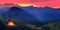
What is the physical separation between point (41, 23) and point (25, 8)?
0.10 m

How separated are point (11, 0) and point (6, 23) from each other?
131 millimetres

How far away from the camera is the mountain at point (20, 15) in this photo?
2.33 feet

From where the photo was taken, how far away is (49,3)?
0.77 m

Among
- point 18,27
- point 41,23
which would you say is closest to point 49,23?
point 41,23

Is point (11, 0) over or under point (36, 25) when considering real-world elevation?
over

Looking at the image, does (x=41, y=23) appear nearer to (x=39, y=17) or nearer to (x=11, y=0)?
(x=39, y=17)

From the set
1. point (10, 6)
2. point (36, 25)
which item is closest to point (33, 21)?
point (36, 25)

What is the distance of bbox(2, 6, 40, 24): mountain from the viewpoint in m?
0.71

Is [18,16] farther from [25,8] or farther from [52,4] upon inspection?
[52,4]

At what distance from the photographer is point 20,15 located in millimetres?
708

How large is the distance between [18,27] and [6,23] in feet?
0.19

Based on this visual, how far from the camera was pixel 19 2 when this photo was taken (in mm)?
785

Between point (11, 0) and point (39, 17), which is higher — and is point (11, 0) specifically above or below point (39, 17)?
above

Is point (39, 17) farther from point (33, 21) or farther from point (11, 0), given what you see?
point (11, 0)
